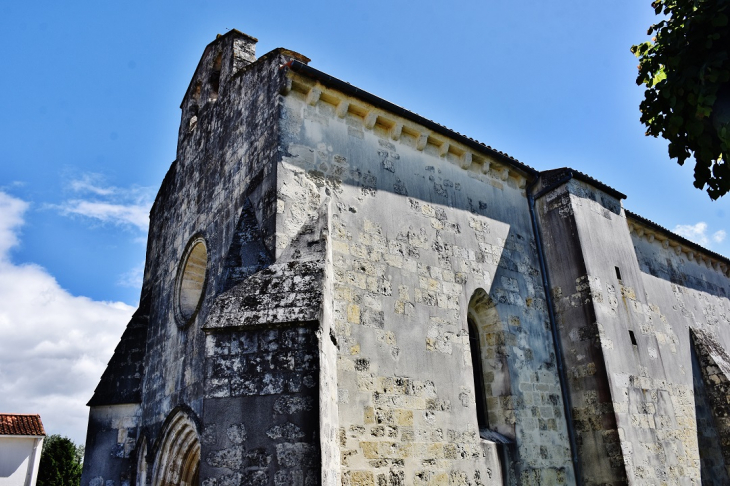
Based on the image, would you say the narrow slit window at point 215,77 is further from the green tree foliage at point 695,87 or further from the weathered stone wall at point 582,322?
the green tree foliage at point 695,87

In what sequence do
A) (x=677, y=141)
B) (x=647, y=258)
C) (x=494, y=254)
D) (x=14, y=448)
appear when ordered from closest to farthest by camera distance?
(x=677, y=141), (x=494, y=254), (x=647, y=258), (x=14, y=448)

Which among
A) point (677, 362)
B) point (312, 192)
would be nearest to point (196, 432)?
point (312, 192)

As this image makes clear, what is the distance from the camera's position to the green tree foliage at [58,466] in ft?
81.9

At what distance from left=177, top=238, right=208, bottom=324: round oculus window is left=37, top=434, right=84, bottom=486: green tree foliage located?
71.6 ft

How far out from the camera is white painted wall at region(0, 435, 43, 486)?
22.7 metres

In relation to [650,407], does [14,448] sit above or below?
above

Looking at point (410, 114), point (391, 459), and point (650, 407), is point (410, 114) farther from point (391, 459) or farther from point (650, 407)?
point (650, 407)

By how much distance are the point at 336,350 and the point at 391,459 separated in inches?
57.5

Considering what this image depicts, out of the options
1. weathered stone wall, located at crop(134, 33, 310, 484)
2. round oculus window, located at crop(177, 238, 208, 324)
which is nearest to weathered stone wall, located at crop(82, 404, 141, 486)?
weathered stone wall, located at crop(134, 33, 310, 484)

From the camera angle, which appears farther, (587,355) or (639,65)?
(587,355)

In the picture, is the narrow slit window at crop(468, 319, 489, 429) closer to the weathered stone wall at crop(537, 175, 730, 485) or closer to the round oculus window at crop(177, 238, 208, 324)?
the weathered stone wall at crop(537, 175, 730, 485)

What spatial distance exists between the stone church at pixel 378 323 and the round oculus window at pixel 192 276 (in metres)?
0.04

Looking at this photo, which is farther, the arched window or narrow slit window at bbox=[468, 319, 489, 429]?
narrow slit window at bbox=[468, 319, 489, 429]

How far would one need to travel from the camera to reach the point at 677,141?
16.3 feet
